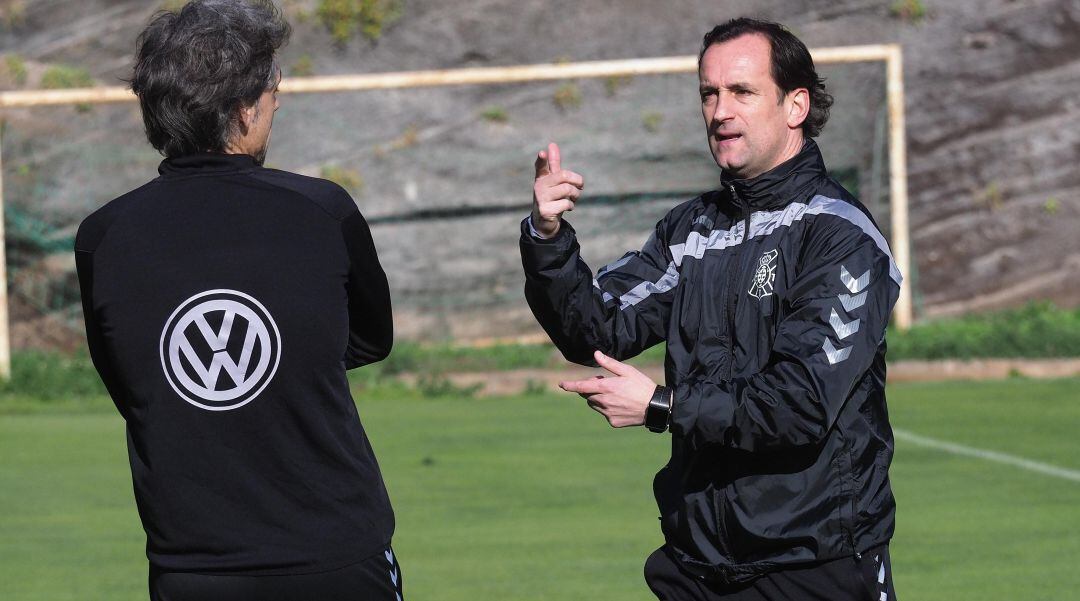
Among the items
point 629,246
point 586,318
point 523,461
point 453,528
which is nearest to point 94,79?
point 629,246

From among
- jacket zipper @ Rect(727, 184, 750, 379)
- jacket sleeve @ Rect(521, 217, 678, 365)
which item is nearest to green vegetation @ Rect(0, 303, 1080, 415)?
jacket sleeve @ Rect(521, 217, 678, 365)

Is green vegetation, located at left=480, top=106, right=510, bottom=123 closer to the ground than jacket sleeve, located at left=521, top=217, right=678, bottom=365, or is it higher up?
closer to the ground

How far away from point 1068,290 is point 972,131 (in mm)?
2228

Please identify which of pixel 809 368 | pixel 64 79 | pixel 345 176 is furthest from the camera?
pixel 64 79

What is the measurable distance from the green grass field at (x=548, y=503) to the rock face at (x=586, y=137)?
15.9 feet

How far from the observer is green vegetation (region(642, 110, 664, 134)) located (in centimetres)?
1809

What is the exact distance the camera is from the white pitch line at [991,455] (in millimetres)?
8917

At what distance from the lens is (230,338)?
3.00m

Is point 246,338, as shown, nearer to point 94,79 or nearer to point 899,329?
point 899,329

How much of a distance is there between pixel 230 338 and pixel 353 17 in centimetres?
1822

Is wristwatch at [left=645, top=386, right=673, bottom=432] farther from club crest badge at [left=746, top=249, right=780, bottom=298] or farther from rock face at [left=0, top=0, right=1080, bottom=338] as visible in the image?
rock face at [left=0, top=0, right=1080, bottom=338]

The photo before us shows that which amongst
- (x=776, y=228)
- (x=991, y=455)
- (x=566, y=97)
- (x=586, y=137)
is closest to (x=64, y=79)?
(x=566, y=97)

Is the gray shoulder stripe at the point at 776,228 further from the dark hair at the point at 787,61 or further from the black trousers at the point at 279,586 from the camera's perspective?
the black trousers at the point at 279,586

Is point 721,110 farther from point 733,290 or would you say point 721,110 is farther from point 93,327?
point 93,327
